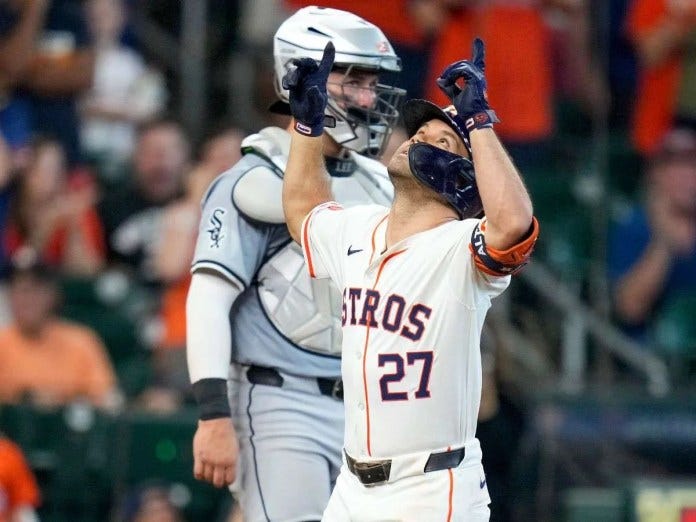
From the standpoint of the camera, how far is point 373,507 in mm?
3635

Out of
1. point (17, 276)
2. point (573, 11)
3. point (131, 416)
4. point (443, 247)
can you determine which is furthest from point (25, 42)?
point (443, 247)

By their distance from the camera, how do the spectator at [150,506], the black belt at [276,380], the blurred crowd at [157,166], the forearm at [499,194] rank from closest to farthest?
the forearm at [499,194] < the black belt at [276,380] < the spectator at [150,506] < the blurred crowd at [157,166]

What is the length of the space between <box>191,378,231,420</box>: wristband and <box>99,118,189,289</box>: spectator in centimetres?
415

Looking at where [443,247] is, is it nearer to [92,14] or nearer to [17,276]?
[17,276]

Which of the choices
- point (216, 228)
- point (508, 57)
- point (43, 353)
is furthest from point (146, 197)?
point (216, 228)

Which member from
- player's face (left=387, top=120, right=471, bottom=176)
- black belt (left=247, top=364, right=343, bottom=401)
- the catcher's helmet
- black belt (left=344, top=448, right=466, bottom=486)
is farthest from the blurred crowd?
player's face (left=387, top=120, right=471, bottom=176)

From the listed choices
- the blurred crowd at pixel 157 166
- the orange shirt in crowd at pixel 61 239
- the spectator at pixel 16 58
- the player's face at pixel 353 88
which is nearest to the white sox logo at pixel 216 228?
the player's face at pixel 353 88

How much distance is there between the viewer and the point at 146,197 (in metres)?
8.40

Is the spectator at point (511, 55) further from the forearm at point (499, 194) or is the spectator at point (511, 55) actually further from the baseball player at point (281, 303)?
the forearm at point (499, 194)

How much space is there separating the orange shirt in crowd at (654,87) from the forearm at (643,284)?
2.80ft

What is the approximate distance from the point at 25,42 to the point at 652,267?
3358mm

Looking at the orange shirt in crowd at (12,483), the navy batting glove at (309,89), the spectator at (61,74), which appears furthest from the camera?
the spectator at (61,74)

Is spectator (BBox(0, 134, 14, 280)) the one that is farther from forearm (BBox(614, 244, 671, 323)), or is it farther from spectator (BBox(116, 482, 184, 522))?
forearm (BBox(614, 244, 671, 323))

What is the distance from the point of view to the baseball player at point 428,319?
3.54 meters
